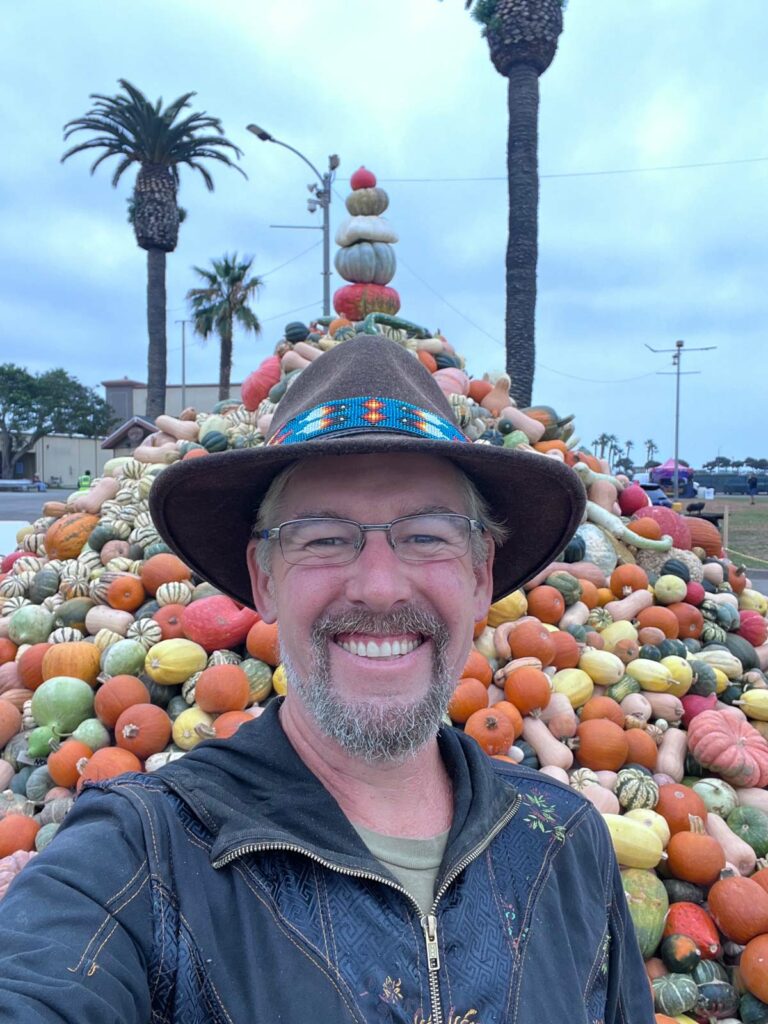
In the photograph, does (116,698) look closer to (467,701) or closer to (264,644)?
(264,644)

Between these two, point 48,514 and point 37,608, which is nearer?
point 37,608

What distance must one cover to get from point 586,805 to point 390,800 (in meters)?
0.49

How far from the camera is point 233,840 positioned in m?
1.25

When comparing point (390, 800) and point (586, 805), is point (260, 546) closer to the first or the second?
point (390, 800)

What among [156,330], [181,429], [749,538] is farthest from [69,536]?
[749,538]

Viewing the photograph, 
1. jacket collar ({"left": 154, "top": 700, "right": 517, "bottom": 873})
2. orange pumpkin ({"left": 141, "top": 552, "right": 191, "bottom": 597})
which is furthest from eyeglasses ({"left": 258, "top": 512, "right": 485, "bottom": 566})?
orange pumpkin ({"left": 141, "top": 552, "right": 191, "bottom": 597})

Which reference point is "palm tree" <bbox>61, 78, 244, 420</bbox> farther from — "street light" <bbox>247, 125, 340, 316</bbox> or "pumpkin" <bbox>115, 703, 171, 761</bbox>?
"pumpkin" <bbox>115, 703, 171, 761</bbox>

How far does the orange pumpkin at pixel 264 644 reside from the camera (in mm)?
4586

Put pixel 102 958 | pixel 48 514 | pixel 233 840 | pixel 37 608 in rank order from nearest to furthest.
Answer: pixel 102 958 < pixel 233 840 < pixel 37 608 < pixel 48 514

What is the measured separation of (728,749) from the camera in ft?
14.6

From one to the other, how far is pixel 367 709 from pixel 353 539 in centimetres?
34

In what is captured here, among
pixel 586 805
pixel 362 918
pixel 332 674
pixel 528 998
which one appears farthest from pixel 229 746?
pixel 586 805

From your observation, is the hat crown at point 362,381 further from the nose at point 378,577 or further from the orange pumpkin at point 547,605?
the orange pumpkin at point 547,605

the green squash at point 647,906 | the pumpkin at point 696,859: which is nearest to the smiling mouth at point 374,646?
the green squash at point 647,906
